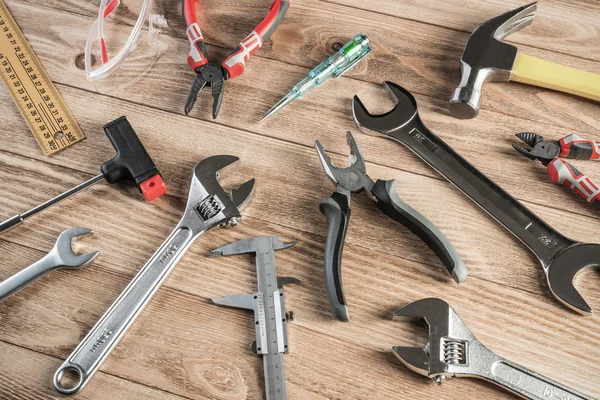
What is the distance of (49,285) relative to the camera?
60.2 inches

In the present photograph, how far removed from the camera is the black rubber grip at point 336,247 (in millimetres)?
1454

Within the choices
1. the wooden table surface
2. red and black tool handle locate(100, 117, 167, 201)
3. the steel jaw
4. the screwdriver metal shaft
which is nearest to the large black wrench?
the wooden table surface

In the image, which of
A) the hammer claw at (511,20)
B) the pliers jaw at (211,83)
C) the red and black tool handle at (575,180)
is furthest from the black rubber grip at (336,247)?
the hammer claw at (511,20)

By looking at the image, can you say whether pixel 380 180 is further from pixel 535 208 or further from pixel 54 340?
pixel 54 340

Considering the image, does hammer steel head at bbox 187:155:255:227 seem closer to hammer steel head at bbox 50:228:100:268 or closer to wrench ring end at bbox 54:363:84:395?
hammer steel head at bbox 50:228:100:268

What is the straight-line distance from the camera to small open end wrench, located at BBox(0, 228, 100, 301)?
1.48 metres

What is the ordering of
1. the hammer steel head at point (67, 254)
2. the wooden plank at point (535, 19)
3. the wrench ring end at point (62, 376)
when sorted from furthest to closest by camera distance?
the wooden plank at point (535, 19) < the hammer steel head at point (67, 254) < the wrench ring end at point (62, 376)

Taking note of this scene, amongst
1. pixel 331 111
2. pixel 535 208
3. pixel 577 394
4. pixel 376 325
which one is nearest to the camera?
pixel 577 394

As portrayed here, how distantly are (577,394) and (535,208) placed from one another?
45 centimetres

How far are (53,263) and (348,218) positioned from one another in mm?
694

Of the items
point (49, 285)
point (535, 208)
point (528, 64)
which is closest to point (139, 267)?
point (49, 285)

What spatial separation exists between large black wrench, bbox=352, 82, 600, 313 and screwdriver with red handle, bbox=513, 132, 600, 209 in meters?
0.12

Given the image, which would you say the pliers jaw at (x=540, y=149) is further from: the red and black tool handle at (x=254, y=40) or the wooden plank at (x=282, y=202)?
the red and black tool handle at (x=254, y=40)

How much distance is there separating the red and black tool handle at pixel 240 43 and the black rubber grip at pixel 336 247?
45 centimetres
